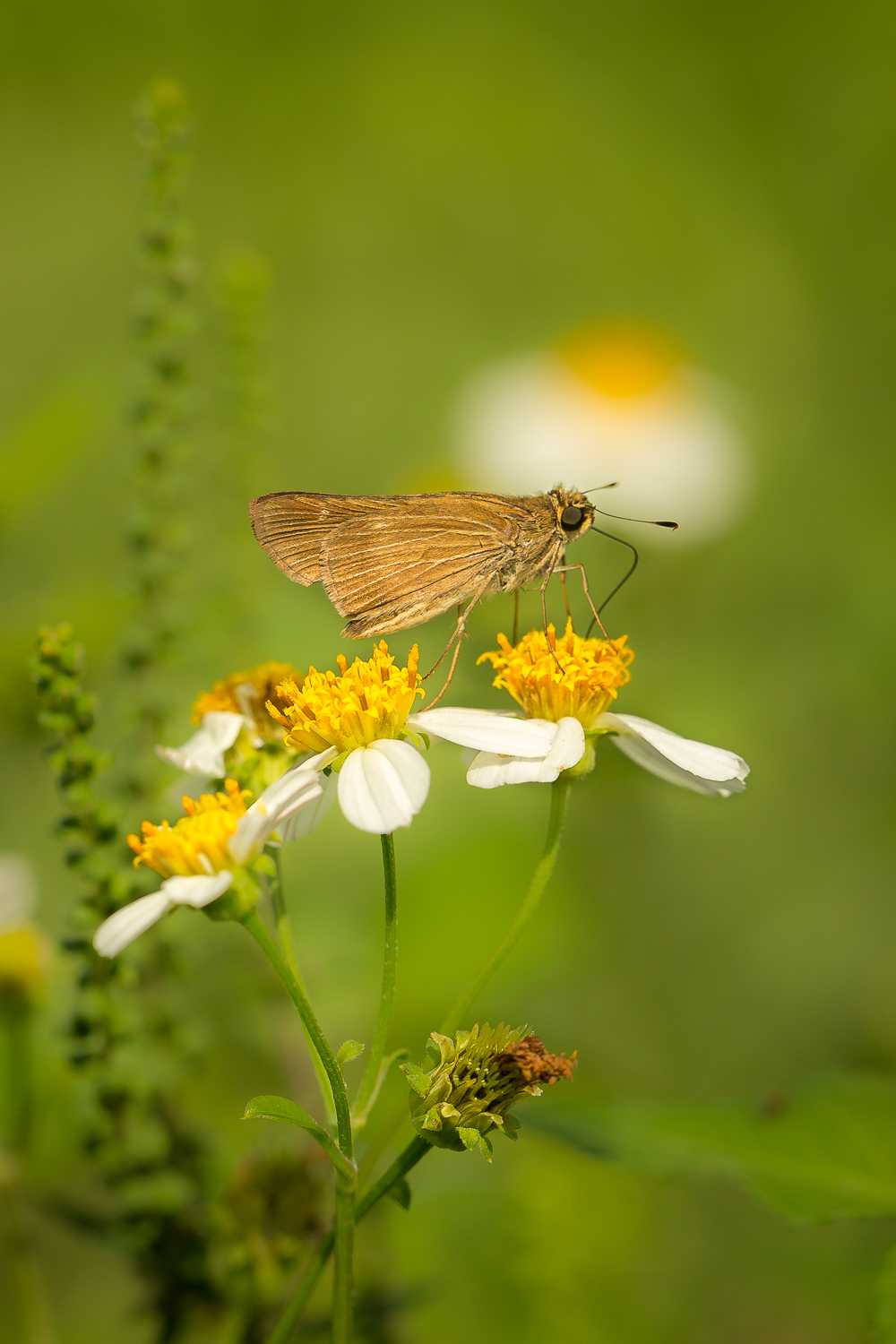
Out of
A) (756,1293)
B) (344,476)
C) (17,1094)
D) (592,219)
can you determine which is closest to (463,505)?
(17,1094)

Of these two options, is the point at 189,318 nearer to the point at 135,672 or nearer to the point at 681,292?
the point at 135,672

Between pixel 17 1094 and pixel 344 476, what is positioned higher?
pixel 344 476

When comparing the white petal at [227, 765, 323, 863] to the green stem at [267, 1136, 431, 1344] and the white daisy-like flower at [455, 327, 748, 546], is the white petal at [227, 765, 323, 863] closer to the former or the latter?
the green stem at [267, 1136, 431, 1344]

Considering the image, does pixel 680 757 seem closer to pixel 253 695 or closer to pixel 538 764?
pixel 538 764

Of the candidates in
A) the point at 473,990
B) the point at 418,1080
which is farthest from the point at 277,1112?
the point at 473,990

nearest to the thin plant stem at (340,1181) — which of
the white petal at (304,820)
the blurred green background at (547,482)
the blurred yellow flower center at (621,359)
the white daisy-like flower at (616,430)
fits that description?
the white petal at (304,820)

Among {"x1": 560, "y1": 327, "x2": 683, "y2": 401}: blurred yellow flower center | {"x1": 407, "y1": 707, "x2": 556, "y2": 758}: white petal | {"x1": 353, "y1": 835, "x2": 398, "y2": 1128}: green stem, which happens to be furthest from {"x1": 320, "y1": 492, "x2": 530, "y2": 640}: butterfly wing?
{"x1": 560, "y1": 327, "x2": 683, "y2": 401}: blurred yellow flower center
